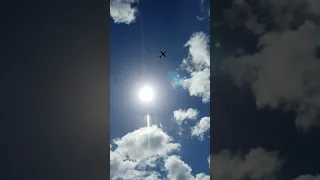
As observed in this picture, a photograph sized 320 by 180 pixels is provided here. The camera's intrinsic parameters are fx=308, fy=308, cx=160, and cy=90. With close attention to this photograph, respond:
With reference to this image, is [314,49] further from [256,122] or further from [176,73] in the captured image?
[176,73]

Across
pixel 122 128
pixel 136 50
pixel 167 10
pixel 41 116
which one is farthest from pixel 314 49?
pixel 41 116

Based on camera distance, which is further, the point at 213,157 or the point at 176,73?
the point at 176,73

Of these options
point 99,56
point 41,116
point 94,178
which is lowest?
point 94,178

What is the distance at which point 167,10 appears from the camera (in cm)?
357

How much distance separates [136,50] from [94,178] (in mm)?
1594

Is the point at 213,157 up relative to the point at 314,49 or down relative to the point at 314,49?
down

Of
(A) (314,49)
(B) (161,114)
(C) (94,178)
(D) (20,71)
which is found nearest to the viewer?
(D) (20,71)

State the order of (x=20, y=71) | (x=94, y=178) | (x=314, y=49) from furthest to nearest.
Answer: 1. (x=314, y=49)
2. (x=94, y=178)
3. (x=20, y=71)

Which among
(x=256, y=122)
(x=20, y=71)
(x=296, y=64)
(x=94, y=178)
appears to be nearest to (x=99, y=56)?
(x=20, y=71)

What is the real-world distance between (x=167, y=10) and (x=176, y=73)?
74cm

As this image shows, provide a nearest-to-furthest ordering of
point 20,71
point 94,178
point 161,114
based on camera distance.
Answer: point 20,71
point 94,178
point 161,114

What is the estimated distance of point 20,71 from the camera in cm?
234

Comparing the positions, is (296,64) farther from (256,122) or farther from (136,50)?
(136,50)

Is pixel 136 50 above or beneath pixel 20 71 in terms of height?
above
